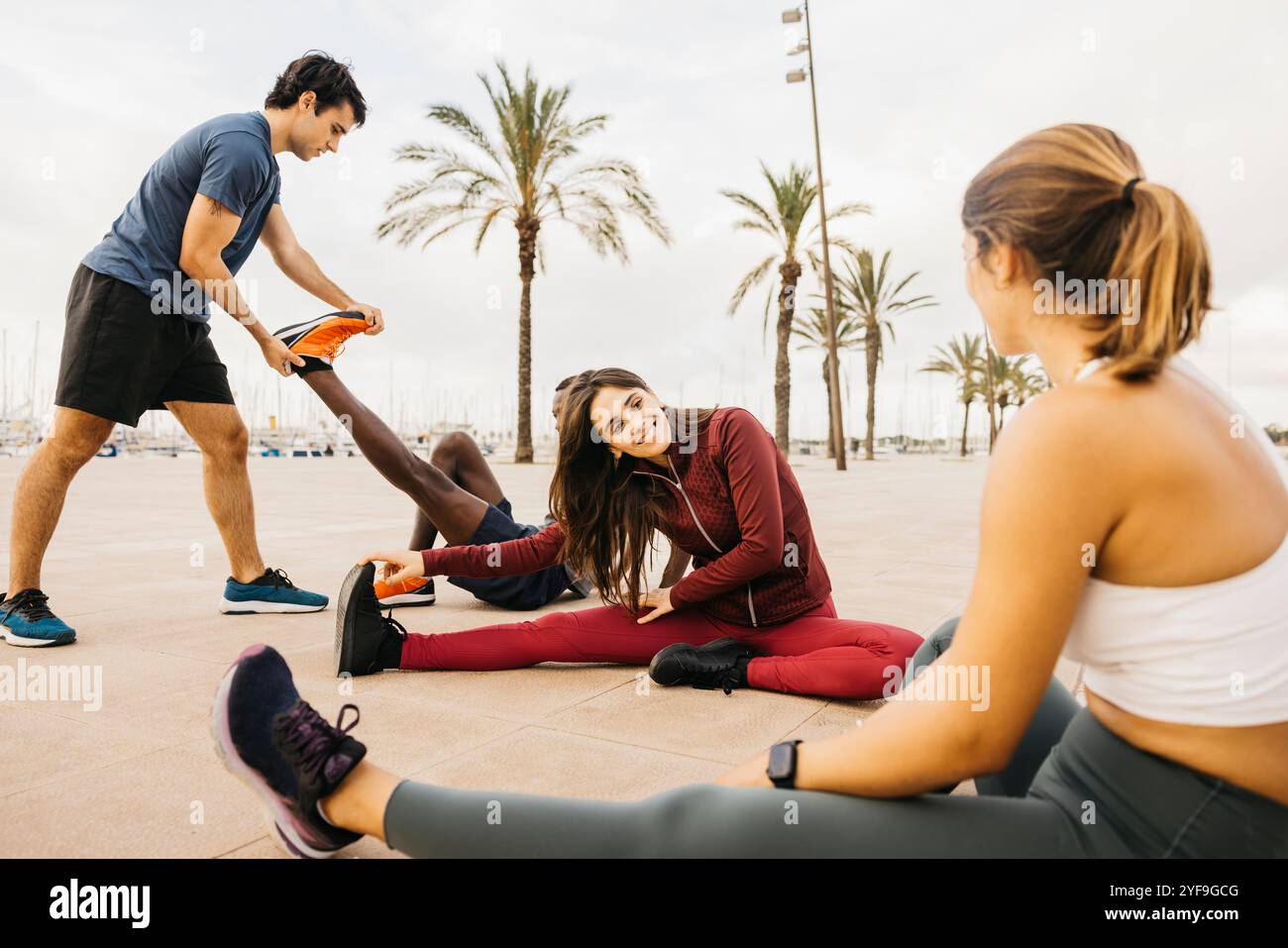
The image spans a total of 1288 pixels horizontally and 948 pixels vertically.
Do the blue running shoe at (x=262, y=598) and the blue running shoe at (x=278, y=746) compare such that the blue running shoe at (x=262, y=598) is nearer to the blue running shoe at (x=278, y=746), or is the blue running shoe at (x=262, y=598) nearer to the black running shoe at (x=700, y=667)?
the black running shoe at (x=700, y=667)

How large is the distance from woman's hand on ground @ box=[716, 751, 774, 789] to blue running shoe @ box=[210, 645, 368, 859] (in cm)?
64

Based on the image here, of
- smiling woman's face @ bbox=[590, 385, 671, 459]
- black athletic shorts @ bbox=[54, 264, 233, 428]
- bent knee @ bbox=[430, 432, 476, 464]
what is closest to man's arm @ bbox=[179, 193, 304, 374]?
black athletic shorts @ bbox=[54, 264, 233, 428]

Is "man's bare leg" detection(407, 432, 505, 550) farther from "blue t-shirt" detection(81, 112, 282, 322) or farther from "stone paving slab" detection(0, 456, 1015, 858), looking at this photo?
"blue t-shirt" detection(81, 112, 282, 322)

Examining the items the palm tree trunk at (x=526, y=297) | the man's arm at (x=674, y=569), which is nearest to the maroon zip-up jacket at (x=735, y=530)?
the man's arm at (x=674, y=569)

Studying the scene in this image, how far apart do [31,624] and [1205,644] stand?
3.76m

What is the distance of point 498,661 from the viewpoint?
321 cm

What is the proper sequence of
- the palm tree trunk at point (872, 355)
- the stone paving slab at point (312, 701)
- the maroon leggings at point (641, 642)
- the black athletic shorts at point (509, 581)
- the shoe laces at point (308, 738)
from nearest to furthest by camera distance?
the shoe laces at point (308, 738) → the stone paving slab at point (312, 701) → the maroon leggings at point (641, 642) → the black athletic shorts at point (509, 581) → the palm tree trunk at point (872, 355)

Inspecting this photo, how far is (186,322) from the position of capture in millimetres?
3816

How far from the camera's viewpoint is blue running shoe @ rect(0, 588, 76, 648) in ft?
11.1

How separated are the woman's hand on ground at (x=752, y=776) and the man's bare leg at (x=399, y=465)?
272 centimetres

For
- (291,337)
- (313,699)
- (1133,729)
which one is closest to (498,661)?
(313,699)

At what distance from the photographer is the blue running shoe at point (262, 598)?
4.16 metres

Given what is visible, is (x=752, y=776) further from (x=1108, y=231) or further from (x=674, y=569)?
(x=674, y=569)

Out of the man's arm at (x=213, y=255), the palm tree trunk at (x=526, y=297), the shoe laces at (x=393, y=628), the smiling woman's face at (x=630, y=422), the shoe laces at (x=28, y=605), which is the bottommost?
the shoe laces at (x=393, y=628)
